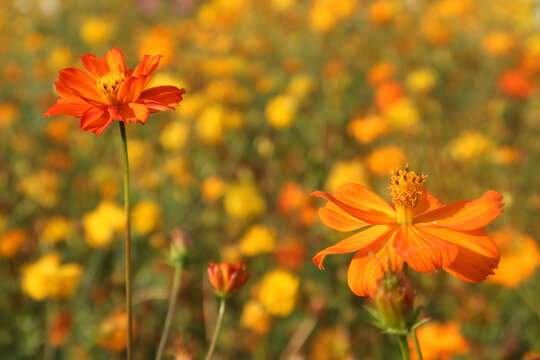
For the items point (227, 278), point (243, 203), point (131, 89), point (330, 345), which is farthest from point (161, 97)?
point (243, 203)

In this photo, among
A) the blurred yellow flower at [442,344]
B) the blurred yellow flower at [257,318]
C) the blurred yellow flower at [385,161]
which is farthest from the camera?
the blurred yellow flower at [385,161]

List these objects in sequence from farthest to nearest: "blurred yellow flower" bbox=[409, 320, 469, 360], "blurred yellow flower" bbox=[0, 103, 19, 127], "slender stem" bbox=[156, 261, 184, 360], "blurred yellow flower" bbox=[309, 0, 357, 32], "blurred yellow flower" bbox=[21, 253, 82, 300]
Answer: "blurred yellow flower" bbox=[309, 0, 357, 32] < "blurred yellow flower" bbox=[0, 103, 19, 127] < "blurred yellow flower" bbox=[21, 253, 82, 300] < "blurred yellow flower" bbox=[409, 320, 469, 360] < "slender stem" bbox=[156, 261, 184, 360]

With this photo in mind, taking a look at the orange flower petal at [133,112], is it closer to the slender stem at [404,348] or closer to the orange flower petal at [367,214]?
the orange flower petal at [367,214]

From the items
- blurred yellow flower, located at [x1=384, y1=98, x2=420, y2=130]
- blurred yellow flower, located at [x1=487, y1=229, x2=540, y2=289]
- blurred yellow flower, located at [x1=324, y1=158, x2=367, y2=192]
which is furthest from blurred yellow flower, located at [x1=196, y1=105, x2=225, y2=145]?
blurred yellow flower, located at [x1=487, y1=229, x2=540, y2=289]

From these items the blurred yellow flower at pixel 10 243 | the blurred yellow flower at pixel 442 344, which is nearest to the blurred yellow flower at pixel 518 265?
the blurred yellow flower at pixel 442 344

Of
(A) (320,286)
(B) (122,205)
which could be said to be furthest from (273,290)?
(B) (122,205)

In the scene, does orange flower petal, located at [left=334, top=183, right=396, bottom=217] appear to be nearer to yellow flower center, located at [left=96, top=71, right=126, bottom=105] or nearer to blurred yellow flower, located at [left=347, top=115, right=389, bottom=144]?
yellow flower center, located at [left=96, top=71, right=126, bottom=105]
